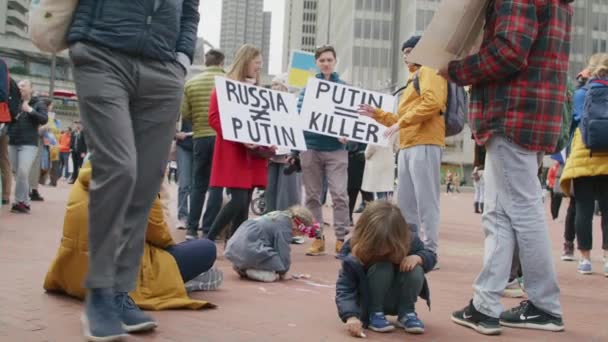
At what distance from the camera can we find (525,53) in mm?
3619

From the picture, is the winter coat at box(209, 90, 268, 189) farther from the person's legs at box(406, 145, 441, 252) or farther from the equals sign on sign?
the person's legs at box(406, 145, 441, 252)

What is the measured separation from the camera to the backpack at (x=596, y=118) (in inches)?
235

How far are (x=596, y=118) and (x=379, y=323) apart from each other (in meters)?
3.55

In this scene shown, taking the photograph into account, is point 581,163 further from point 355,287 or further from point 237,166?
point 355,287

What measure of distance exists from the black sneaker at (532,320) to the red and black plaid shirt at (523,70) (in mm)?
921

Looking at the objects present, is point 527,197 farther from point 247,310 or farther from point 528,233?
point 247,310

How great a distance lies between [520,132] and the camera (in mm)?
3686

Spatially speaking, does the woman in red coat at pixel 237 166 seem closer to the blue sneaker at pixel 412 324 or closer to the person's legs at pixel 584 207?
the blue sneaker at pixel 412 324

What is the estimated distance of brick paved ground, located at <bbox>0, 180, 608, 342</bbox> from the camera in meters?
3.29

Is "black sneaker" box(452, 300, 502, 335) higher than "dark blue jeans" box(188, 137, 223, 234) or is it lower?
lower

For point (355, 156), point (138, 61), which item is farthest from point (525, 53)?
point (355, 156)

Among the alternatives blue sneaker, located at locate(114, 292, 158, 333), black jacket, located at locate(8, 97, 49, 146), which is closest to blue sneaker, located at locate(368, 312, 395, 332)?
blue sneaker, located at locate(114, 292, 158, 333)

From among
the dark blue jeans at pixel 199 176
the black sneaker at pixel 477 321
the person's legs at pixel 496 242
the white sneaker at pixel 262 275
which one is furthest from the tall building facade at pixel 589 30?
the black sneaker at pixel 477 321

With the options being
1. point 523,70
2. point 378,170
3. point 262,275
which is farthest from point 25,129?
point 523,70
